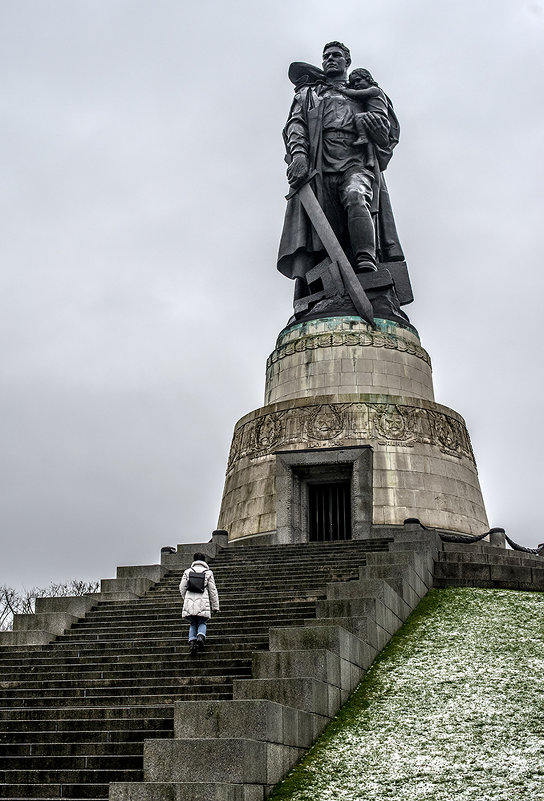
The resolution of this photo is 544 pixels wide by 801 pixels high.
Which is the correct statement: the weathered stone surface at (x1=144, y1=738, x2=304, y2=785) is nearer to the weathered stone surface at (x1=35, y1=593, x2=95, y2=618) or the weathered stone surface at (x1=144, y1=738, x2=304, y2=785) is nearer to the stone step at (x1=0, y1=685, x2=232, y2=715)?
the stone step at (x1=0, y1=685, x2=232, y2=715)

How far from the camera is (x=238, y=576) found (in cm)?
1808

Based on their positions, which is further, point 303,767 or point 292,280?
point 292,280

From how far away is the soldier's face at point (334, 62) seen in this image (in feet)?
96.5

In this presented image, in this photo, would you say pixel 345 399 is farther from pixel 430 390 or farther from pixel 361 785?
pixel 361 785

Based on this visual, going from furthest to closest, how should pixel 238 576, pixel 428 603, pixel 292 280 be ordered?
pixel 292 280, pixel 238 576, pixel 428 603

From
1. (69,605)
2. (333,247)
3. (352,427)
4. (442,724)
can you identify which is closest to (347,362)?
(352,427)

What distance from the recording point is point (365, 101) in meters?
28.7

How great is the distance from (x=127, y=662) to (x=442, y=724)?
→ 14.7 ft

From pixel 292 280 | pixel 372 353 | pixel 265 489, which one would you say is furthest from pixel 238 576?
pixel 292 280

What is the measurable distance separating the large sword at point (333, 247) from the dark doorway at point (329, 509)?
4819 mm

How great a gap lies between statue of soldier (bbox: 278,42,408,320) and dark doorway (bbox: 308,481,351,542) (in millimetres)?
6164

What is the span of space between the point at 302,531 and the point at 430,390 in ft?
20.9

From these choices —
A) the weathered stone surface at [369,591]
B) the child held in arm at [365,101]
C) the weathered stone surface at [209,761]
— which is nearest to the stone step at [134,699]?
the weathered stone surface at [209,761]

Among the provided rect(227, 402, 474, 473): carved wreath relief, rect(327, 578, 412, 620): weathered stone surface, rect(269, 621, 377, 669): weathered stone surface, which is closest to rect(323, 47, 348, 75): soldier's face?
rect(227, 402, 474, 473): carved wreath relief
